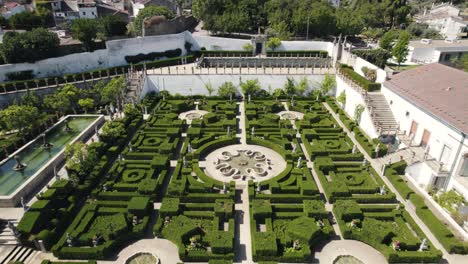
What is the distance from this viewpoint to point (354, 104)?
136 ft

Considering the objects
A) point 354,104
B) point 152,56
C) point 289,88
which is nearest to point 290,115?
point 289,88

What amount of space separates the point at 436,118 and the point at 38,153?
134 ft

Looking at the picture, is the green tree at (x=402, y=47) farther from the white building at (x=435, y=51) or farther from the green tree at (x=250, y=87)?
the green tree at (x=250, y=87)

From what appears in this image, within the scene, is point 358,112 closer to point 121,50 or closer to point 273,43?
point 273,43

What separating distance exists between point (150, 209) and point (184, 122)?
16.8 metres

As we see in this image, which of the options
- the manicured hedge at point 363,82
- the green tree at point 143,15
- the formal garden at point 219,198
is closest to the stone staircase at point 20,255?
the formal garden at point 219,198

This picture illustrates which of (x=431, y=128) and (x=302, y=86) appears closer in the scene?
(x=431, y=128)

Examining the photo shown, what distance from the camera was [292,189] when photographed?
26344mm

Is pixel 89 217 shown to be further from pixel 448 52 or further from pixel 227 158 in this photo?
pixel 448 52

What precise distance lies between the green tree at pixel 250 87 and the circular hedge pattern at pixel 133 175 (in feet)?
76.0

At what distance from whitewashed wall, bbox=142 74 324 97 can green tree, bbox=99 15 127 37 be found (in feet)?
60.5

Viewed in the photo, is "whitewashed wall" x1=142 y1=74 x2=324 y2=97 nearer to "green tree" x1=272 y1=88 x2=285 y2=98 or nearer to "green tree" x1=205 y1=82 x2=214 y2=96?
"green tree" x1=205 y1=82 x2=214 y2=96

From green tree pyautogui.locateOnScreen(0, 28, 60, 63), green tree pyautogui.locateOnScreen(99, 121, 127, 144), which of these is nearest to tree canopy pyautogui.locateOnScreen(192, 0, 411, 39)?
green tree pyautogui.locateOnScreen(0, 28, 60, 63)

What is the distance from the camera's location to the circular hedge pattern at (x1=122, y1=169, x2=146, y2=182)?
27484 mm
